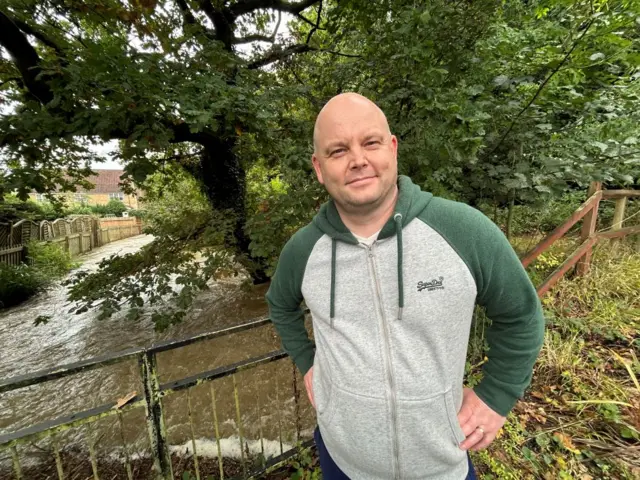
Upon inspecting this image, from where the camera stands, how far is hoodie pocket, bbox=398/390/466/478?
40.4 inches

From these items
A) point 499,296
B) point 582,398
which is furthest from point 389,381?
point 582,398

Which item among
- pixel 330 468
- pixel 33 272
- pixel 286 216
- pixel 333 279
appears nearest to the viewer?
pixel 333 279

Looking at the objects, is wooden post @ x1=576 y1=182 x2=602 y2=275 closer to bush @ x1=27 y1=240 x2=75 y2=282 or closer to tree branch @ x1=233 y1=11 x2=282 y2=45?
tree branch @ x1=233 y1=11 x2=282 y2=45

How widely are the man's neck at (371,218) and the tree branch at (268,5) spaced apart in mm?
5747

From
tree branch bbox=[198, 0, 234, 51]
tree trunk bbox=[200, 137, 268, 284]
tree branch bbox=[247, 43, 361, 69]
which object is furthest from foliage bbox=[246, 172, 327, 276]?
tree branch bbox=[198, 0, 234, 51]

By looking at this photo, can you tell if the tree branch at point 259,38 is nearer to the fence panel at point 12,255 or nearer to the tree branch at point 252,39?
the tree branch at point 252,39

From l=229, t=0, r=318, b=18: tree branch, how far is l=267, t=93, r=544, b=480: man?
18.2 ft

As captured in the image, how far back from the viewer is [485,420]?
1.11 meters

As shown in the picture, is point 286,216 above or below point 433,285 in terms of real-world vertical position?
above

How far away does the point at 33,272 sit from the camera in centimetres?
970

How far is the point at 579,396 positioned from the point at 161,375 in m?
5.23

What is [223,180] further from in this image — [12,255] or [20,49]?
[12,255]

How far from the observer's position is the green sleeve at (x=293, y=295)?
4.09 ft

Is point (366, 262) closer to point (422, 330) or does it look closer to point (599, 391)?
point (422, 330)
